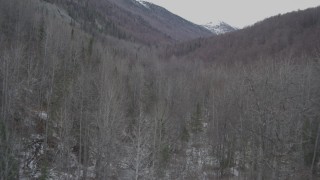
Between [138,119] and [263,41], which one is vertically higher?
[263,41]

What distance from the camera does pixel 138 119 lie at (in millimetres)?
27844

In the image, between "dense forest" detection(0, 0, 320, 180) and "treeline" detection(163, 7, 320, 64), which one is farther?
"treeline" detection(163, 7, 320, 64)

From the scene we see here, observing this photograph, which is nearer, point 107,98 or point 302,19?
point 107,98

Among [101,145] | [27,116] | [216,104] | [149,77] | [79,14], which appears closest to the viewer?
[101,145]


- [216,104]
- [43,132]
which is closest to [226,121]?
[216,104]

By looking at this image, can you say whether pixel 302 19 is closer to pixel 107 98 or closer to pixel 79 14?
pixel 79 14

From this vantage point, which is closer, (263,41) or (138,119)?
(138,119)

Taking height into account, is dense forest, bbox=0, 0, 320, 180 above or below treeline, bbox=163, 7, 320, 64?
below

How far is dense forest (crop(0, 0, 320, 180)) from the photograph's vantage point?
69.7 feet

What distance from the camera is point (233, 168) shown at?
115 feet

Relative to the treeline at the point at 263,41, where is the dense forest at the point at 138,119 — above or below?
below

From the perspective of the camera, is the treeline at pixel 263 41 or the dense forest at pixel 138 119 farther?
the treeline at pixel 263 41

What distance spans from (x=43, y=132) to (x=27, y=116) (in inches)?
94.7

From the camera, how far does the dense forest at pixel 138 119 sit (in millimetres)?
21250
